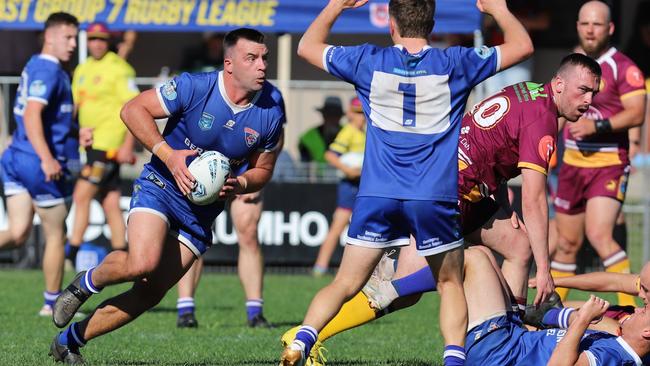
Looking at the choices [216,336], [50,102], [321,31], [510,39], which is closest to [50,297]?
[50,102]

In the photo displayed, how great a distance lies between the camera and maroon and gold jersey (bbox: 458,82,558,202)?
727 cm

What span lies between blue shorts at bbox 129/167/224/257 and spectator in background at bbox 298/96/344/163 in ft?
28.1

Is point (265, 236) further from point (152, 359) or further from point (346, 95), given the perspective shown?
point (152, 359)

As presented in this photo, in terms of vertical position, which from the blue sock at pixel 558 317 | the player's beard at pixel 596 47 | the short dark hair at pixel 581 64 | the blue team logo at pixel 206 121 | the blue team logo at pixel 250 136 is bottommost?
the blue sock at pixel 558 317

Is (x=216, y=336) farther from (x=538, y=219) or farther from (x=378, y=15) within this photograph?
(x=378, y=15)

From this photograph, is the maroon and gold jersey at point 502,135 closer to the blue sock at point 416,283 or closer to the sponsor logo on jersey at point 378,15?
the blue sock at point 416,283

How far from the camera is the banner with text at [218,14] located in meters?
14.9

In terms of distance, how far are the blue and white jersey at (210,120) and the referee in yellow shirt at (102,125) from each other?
583 centimetres

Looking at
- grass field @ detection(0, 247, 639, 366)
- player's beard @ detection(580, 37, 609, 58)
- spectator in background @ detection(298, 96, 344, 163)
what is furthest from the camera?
spectator in background @ detection(298, 96, 344, 163)

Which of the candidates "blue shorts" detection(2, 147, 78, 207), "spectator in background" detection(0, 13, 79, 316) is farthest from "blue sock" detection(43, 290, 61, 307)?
"blue shorts" detection(2, 147, 78, 207)

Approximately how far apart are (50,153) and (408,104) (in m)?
4.64

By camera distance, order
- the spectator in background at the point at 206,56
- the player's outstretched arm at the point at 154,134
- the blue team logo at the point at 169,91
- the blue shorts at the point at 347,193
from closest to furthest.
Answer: the player's outstretched arm at the point at 154,134, the blue team logo at the point at 169,91, the blue shorts at the point at 347,193, the spectator in background at the point at 206,56

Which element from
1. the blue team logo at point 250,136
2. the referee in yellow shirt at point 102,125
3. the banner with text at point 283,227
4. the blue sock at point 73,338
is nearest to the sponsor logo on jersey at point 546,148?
the blue team logo at point 250,136

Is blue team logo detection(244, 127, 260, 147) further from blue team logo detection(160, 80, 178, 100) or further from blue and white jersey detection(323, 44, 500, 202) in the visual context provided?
blue and white jersey detection(323, 44, 500, 202)
